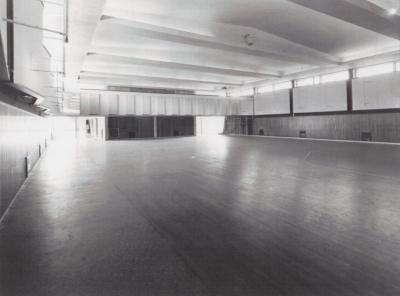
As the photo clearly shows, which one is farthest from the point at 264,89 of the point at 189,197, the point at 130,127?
the point at 189,197

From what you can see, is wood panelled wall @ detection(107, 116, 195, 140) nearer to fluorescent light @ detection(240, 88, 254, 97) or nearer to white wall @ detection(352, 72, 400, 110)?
fluorescent light @ detection(240, 88, 254, 97)

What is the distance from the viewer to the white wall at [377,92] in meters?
15.4

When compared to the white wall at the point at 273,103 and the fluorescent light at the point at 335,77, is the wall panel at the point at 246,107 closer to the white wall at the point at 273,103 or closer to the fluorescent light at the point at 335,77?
the white wall at the point at 273,103

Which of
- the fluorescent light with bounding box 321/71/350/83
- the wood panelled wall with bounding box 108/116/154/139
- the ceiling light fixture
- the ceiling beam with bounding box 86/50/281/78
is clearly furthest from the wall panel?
the ceiling light fixture

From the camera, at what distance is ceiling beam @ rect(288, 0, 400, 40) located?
725 cm

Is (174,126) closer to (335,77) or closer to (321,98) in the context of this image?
(321,98)

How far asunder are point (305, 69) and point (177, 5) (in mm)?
13060

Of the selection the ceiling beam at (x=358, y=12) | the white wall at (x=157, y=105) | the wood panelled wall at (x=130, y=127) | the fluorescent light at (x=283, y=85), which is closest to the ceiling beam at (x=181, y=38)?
the ceiling beam at (x=358, y=12)

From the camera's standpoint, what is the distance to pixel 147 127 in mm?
29359

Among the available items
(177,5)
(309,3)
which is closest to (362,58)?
(309,3)

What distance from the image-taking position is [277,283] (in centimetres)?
195

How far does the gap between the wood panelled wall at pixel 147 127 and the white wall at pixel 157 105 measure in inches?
145

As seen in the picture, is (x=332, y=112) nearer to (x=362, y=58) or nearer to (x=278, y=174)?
(x=362, y=58)

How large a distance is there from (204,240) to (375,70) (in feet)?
61.4
